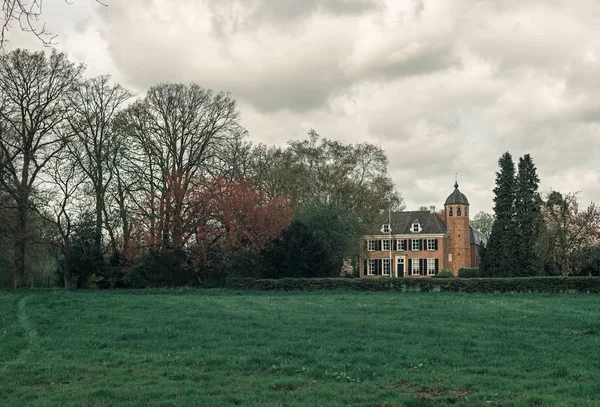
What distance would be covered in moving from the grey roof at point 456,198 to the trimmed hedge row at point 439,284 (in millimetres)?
48084

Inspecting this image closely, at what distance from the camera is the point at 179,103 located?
4766cm

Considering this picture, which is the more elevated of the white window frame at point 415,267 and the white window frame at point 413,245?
the white window frame at point 413,245

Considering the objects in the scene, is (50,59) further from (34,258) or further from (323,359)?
(323,359)

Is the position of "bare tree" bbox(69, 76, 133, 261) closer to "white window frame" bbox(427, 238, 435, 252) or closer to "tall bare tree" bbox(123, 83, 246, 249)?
"tall bare tree" bbox(123, 83, 246, 249)

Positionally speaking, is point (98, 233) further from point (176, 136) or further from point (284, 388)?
point (284, 388)

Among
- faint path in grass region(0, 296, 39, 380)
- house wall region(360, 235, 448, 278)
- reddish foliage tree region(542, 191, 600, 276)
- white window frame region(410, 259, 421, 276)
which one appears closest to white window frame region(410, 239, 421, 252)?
house wall region(360, 235, 448, 278)

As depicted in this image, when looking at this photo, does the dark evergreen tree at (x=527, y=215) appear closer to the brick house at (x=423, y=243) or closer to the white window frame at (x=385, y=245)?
the brick house at (x=423, y=243)

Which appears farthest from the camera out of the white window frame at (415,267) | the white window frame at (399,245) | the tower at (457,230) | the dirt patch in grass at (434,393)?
the white window frame at (399,245)

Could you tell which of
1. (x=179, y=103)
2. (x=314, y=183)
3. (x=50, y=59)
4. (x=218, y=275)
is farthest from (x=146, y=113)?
(x=314, y=183)

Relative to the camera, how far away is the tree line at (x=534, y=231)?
4969 centimetres

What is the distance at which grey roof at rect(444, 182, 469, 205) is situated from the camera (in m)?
84.0

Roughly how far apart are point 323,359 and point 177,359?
9.73 feet

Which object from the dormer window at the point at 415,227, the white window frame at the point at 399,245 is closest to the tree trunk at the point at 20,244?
the white window frame at the point at 399,245

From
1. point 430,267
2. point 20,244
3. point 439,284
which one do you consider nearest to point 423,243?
point 430,267
